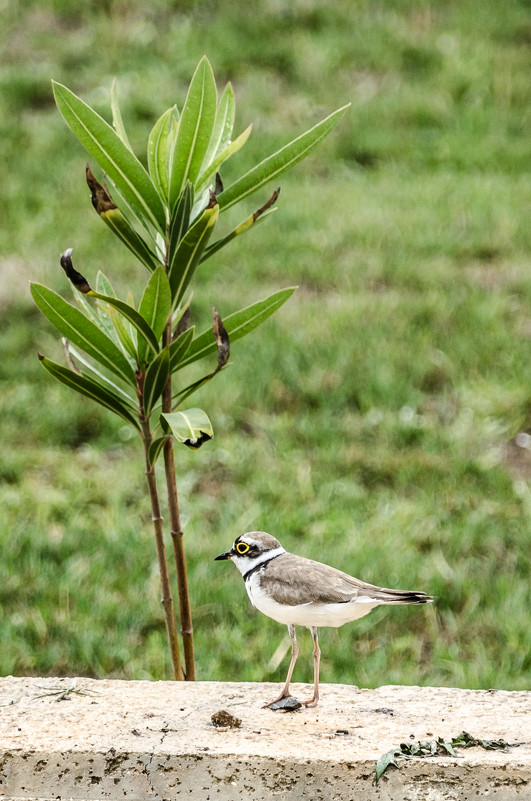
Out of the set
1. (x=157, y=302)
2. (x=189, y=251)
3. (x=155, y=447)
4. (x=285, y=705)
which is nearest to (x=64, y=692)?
(x=285, y=705)

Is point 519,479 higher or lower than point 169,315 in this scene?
lower

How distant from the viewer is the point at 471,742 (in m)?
2.19

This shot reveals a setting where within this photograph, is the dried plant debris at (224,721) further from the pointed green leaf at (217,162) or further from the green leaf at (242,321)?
the pointed green leaf at (217,162)

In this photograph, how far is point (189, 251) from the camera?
2.48 metres

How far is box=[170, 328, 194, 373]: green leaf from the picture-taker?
2.48 meters

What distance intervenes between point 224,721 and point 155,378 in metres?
0.89

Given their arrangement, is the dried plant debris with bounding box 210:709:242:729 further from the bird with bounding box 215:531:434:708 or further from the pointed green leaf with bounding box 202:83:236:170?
the pointed green leaf with bounding box 202:83:236:170

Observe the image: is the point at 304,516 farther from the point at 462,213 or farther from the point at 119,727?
the point at 462,213

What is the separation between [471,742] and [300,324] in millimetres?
4138

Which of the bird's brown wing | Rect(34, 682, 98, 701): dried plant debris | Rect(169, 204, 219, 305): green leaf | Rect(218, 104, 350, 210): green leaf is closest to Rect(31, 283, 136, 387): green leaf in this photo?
Rect(169, 204, 219, 305): green leaf

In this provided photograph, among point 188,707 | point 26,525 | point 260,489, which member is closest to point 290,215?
point 260,489

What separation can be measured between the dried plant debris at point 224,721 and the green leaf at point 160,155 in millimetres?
1350

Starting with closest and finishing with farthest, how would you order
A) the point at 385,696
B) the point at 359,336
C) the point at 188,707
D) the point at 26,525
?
the point at 188,707 < the point at 385,696 < the point at 26,525 < the point at 359,336

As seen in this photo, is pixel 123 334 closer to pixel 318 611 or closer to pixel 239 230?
pixel 239 230
